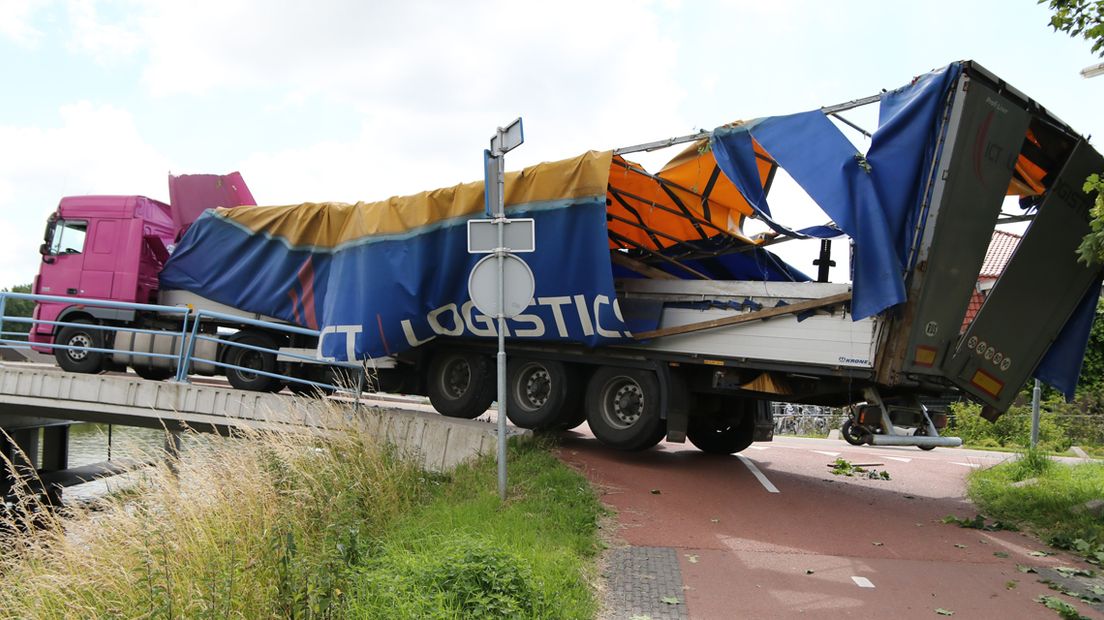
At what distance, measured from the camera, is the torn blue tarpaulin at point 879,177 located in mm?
7691

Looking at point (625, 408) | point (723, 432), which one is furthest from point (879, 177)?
point (723, 432)

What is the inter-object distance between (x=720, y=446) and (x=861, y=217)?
4.61 meters

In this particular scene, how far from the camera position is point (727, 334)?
926 centimetres

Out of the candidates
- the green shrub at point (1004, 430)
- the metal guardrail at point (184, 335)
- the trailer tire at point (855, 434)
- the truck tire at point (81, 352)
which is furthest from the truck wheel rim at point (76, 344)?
the green shrub at point (1004, 430)

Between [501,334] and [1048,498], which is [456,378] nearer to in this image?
[501,334]

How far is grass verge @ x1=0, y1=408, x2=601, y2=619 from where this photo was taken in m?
5.28

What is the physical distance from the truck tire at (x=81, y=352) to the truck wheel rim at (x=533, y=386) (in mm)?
8035

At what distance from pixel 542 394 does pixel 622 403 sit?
1.24 m

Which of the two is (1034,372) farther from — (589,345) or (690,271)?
(589,345)

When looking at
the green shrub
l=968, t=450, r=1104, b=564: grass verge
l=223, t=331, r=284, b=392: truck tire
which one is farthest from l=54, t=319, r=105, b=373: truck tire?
the green shrub

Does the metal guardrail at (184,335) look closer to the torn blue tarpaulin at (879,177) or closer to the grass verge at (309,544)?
the grass verge at (309,544)

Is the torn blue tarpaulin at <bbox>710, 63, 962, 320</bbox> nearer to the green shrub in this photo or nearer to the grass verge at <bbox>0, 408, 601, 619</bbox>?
the grass verge at <bbox>0, 408, 601, 619</bbox>

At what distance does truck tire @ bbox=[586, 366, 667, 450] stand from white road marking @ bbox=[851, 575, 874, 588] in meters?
3.60

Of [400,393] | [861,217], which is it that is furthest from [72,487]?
[861,217]
